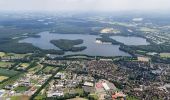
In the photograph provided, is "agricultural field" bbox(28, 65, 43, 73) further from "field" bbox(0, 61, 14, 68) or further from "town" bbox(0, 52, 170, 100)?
"field" bbox(0, 61, 14, 68)

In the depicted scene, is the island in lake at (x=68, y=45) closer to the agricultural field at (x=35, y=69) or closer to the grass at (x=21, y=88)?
the agricultural field at (x=35, y=69)

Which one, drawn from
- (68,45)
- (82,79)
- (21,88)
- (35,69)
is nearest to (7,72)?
(35,69)

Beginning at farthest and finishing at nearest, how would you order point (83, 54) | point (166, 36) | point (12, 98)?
point (166, 36), point (83, 54), point (12, 98)

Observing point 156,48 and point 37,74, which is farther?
point 156,48

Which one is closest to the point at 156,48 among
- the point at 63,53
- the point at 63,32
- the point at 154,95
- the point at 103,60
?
the point at 103,60

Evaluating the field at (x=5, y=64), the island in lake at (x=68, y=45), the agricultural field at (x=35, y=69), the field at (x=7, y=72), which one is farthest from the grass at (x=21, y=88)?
the island in lake at (x=68, y=45)

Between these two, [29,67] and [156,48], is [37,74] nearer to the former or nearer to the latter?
[29,67]

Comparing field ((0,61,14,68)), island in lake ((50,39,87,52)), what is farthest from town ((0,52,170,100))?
island in lake ((50,39,87,52))

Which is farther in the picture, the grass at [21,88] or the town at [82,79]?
the grass at [21,88]

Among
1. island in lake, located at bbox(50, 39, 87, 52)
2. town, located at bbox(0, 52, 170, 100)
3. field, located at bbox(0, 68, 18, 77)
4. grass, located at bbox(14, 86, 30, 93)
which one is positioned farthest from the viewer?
island in lake, located at bbox(50, 39, 87, 52)

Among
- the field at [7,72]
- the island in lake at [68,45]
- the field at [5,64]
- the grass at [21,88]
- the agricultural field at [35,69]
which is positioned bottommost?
the grass at [21,88]

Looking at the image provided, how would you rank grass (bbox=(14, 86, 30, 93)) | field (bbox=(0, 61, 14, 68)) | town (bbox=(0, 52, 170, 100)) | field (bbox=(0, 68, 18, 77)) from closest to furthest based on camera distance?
town (bbox=(0, 52, 170, 100))
grass (bbox=(14, 86, 30, 93))
field (bbox=(0, 68, 18, 77))
field (bbox=(0, 61, 14, 68))
